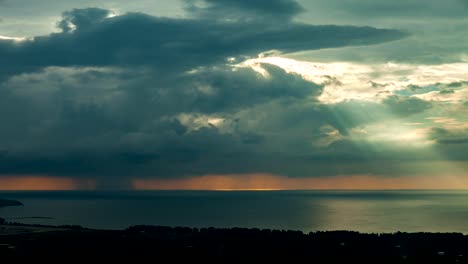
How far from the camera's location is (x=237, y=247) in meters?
133

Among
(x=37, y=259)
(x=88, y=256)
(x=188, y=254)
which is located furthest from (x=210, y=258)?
(x=37, y=259)

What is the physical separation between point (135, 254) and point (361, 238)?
64.0 meters

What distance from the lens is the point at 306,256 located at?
391 feet

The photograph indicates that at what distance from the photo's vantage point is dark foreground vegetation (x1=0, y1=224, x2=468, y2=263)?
378 ft

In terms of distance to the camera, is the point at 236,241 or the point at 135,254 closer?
the point at 135,254

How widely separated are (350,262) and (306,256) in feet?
34.0

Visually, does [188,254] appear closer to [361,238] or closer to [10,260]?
[10,260]

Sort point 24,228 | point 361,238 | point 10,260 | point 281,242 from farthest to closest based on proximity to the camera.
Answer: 1. point 24,228
2. point 361,238
3. point 281,242
4. point 10,260

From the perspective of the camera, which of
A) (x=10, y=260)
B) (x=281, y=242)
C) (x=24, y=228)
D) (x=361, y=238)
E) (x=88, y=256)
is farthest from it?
(x=24, y=228)

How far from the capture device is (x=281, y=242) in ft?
468

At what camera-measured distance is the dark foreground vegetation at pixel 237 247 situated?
115m

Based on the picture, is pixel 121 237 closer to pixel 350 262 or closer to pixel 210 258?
pixel 210 258

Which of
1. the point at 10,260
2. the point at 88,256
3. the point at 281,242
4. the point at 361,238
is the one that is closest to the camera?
the point at 10,260

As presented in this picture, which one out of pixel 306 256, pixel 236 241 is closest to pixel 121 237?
pixel 236 241
